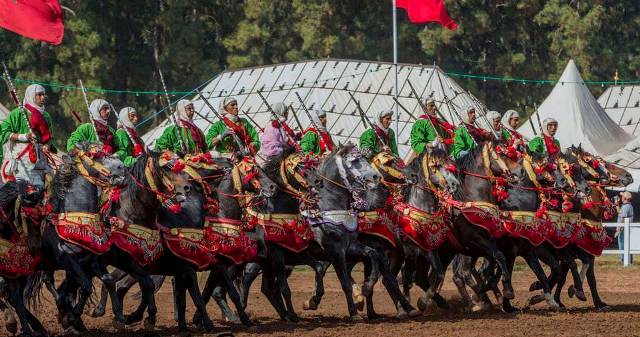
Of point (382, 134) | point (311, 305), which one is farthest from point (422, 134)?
point (311, 305)

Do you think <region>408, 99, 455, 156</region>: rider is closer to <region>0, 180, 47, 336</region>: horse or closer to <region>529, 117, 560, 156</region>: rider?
<region>529, 117, 560, 156</region>: rider

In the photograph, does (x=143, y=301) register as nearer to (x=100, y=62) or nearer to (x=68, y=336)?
(x=68, y=336)

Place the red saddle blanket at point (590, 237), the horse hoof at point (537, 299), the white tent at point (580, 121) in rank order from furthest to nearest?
the white tent at point (580, 121) → the red saddle blanket at point (590, 237) → the horse hoof at point (537, 299)

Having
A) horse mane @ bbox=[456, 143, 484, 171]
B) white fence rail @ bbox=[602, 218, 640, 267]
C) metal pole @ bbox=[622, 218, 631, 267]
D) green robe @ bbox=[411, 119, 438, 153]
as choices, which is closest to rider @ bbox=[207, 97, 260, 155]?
green robe @ bbox=[411, 119, 438, 153]

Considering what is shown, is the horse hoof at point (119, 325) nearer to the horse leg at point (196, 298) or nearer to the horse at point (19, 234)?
the horse leg at point (196, 298)

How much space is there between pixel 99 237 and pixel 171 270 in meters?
1.41

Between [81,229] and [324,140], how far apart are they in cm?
553

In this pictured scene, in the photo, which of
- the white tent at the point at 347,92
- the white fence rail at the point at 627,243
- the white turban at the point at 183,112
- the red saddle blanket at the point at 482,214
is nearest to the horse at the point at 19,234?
the white turban at the point at 183,112

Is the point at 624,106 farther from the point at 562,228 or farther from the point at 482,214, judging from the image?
the point at 482,214

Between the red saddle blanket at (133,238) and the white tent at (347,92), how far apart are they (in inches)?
707

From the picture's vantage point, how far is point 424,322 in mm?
17922

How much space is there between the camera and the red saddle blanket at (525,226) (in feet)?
64.1

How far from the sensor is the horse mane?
19.4m

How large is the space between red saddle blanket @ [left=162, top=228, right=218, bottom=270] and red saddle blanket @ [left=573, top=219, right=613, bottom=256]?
610 centimetres
